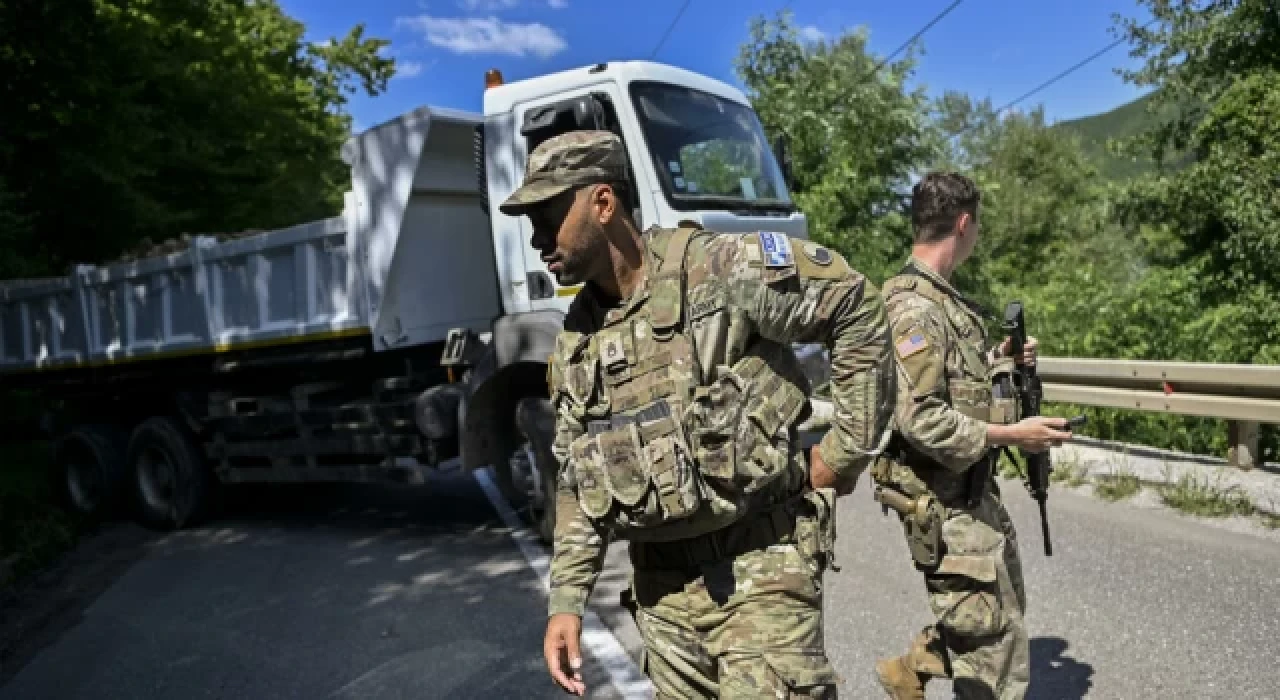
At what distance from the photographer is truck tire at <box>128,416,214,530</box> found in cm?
798

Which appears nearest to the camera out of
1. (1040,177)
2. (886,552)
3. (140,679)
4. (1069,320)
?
(140,679)

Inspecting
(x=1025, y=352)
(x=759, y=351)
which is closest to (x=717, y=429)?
(x=759, y=351)

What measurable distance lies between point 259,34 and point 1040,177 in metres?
29.9

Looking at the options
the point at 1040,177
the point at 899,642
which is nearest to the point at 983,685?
the point at 899,642

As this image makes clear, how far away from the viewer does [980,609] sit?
272 centimetres

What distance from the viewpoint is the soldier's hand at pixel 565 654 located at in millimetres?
2115

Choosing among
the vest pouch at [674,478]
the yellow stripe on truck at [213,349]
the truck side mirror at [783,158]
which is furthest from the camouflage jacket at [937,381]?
the yellow stripe on truck at [213,349]

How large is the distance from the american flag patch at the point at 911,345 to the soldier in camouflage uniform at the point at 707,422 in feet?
1.87

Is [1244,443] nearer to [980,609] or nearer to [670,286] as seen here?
[980,609]

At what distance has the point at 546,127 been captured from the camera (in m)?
5.52

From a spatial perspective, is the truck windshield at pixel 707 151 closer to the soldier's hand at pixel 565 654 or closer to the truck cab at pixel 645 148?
the truck cab at pixel 645 148

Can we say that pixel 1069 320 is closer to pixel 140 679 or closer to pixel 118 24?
pixel 140 679

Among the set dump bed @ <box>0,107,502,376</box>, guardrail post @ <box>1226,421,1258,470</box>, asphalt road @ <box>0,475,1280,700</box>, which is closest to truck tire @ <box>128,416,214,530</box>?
dump bed @ <box>0,107,502,376</box>

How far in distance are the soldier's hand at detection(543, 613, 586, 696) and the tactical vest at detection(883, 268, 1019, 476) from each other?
132 centimetres
